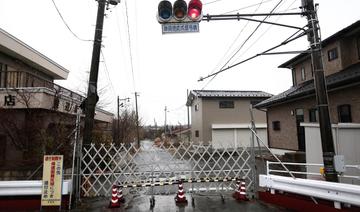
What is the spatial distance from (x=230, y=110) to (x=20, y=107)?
2224 centimetres

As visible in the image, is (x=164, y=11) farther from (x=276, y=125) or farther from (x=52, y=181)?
(x=276, y=125)

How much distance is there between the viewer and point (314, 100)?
1438 cm

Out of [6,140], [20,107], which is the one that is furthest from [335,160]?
[6,140]

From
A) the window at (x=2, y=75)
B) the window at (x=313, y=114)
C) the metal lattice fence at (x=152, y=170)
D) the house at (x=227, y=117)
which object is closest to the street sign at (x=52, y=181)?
the metal lattice fence at (x=152, y=170)

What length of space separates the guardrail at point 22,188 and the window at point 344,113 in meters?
11.6

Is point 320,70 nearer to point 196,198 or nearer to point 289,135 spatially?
point 196,198

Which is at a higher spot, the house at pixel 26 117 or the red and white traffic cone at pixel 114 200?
the house at pixel 26 117

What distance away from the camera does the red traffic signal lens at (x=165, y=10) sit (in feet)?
18.8

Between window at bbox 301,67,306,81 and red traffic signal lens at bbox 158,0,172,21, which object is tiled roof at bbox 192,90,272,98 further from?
red traffic signal lens at bbox 158,0,172,21

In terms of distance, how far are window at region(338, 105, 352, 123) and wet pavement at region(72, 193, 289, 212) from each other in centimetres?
774

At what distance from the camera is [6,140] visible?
1147 cm

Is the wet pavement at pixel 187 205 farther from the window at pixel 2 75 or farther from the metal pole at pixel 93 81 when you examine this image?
the window at pixel 2 75

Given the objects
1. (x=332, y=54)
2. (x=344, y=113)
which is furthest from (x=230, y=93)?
(x=344, y=113)

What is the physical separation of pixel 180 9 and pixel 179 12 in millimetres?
64
